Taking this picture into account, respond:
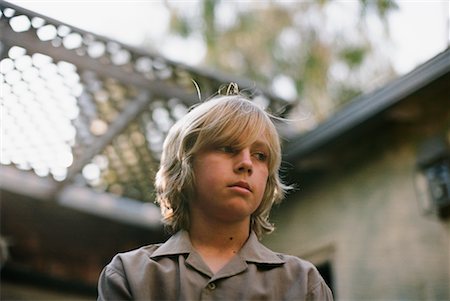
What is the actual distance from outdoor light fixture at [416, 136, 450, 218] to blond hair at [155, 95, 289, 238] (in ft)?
4.54

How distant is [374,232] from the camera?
3.30 metres

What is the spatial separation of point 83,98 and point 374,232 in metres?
1.58

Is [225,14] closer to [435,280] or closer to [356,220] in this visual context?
[356,220]

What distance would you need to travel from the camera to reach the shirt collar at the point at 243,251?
1583 mm

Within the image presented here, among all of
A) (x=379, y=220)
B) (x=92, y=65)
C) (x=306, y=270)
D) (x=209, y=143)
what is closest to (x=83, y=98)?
(x=92, y=65)

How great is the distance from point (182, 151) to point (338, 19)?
16.3 ft

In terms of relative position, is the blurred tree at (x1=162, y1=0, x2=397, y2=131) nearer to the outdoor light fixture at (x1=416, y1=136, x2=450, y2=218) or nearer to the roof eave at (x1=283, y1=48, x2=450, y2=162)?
the roof eave at (x1=283, y1=48, x2=450, y2=162)

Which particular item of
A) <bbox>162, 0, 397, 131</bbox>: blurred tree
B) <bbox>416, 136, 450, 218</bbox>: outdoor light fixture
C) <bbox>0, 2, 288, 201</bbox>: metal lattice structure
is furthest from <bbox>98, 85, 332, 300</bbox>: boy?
<bbox>162, 0, 397, 131</bbox>: blurred tree

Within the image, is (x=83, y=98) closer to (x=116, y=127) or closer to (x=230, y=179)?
(x=116, y=127)

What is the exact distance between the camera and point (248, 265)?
1.58 m

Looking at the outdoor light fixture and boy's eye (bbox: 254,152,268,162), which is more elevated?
the outdoor light fixture

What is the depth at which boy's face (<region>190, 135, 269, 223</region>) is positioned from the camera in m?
1.59

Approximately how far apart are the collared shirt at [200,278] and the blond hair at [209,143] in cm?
17

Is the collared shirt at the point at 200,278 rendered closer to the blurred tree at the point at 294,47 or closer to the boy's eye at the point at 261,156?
the boy's eye at the point at 261,156
